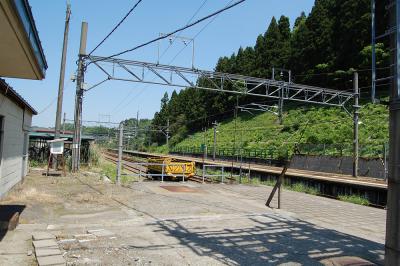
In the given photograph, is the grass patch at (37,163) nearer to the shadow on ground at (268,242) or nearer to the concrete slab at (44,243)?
the shadow on ground at (268,242)

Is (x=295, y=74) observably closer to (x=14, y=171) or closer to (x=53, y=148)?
(x=53, y=148)

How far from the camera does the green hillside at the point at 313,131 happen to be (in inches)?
1473

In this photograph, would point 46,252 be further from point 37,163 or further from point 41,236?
point 37,163

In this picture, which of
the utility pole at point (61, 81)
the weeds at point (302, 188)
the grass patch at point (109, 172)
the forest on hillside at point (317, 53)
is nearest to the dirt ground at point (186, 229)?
the weeds at point (302, 188)

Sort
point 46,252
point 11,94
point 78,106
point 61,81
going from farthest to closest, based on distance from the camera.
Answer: point 61,81
point 78,106
point 11,94
point 46,252

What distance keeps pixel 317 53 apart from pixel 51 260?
2348 inches

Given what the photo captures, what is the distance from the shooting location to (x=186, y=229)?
9930mm

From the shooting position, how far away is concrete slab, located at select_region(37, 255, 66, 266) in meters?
6.50

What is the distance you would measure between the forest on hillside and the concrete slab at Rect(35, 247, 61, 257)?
32.4 meters

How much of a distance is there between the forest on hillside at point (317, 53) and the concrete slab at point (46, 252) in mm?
32398

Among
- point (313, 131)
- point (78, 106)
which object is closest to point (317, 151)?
point (313, 131)

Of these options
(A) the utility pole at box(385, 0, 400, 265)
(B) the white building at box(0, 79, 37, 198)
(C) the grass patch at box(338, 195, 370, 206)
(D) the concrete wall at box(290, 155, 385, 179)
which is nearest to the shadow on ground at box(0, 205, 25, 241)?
(B) the white building at box(0, 79, 37, 198)

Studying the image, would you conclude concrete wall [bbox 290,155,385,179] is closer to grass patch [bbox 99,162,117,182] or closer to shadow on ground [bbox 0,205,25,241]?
grass patch [bbox 99,162,117,182]

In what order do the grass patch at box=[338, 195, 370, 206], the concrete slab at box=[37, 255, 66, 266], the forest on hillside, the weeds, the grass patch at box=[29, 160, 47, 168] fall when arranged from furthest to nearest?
the forest on hillside < the grass patch at box=[29, 160, 47, 168] < the weeds < the grass patch at box=[338, 195, 370, 206] < the concrete slab at box=[37, 255, 66, 266]
